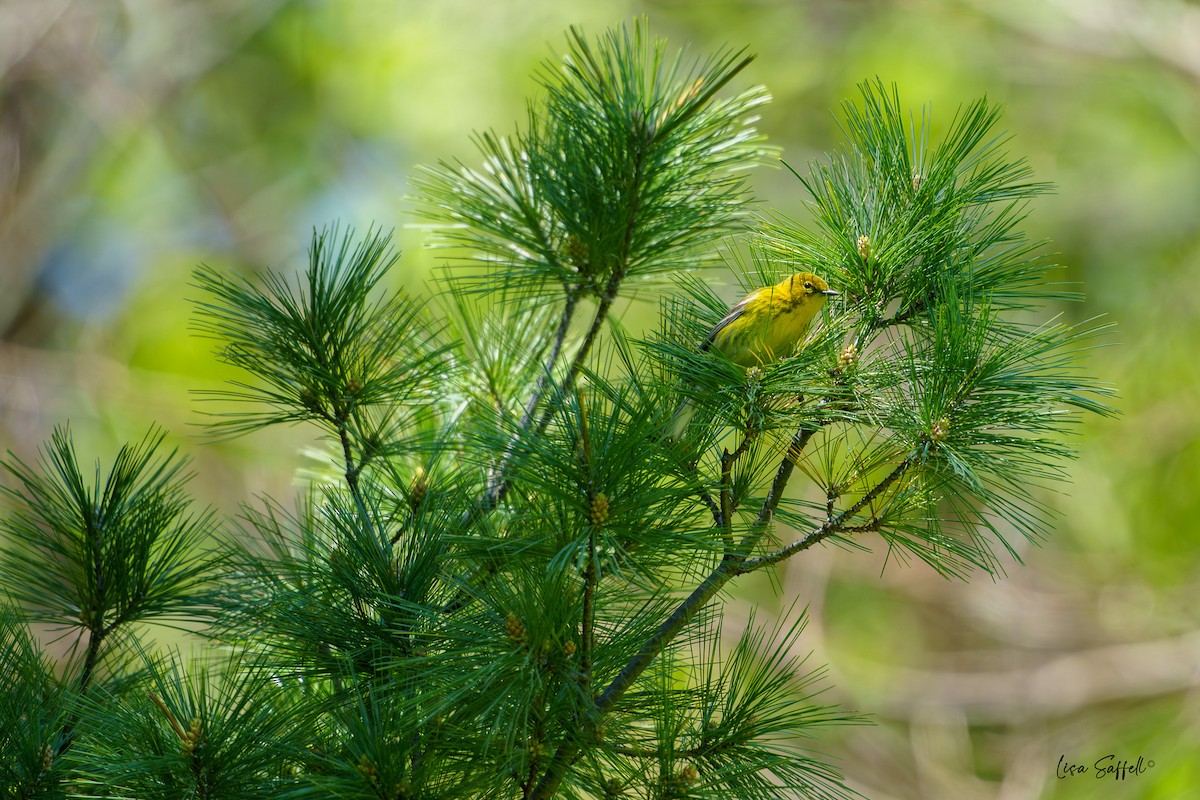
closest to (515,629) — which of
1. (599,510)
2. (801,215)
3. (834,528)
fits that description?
(599,510)

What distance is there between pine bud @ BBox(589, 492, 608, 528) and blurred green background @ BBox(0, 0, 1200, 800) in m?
3.13

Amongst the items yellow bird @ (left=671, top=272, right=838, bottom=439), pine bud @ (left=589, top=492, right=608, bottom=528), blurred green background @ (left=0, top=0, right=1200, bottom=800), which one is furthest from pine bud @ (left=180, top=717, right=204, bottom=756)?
blurred green background @ (left=0, top=0, right=1200, bottom=800)

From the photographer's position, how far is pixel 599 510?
42.9 inches

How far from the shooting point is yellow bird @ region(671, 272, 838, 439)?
1.35 m

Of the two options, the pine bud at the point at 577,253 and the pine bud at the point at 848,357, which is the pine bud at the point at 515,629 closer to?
the pine bud at the point at 848,357

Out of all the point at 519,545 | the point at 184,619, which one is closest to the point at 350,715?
the point at 519,545

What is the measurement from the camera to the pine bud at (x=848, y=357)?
1.20 meters

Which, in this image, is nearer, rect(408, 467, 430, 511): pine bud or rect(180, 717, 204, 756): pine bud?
rect(180, 717, 204, 756): pine bud

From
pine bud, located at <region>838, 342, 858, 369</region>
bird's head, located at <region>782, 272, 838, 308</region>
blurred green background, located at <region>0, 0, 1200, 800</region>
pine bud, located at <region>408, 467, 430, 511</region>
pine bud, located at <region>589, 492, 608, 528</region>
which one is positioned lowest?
pine bud, located at <region>589, 492, 608, 528</region>

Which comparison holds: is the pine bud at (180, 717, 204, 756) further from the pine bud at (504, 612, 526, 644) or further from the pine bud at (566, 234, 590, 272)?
the pine bud at (566, 234, 590, 272)

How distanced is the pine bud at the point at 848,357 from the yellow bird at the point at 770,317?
0.10 m

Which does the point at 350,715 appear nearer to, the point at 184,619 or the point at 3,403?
the point at 184,619

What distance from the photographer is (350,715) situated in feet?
3.64

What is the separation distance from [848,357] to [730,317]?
23 cm
